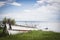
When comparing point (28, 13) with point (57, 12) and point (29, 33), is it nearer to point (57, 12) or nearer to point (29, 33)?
point (29, 33)

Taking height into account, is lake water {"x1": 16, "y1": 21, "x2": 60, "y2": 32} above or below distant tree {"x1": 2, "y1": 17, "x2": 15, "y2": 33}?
below

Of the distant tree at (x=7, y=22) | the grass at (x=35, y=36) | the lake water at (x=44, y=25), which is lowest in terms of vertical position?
the grass at (x=35, y=36)

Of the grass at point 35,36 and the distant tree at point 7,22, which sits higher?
the distant tree at point 7,22

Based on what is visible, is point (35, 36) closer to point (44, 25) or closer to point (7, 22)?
point (44, 25)

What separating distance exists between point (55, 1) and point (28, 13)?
15.1 inches

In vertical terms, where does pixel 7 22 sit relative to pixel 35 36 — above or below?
above

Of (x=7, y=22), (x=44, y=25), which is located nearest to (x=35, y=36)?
(x=44, y=25)

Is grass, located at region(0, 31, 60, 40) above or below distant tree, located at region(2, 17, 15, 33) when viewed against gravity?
below

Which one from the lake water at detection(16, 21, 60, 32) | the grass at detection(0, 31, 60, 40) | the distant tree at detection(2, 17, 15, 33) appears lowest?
the grass at detection(0, 31, 60, 40)

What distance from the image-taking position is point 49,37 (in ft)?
5.59

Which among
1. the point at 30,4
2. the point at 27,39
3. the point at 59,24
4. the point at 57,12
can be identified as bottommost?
the point at 27,39

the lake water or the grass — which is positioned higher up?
the lake water

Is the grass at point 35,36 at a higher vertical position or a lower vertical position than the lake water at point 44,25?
lower

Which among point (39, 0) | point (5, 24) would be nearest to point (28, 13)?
point (39, 0)
